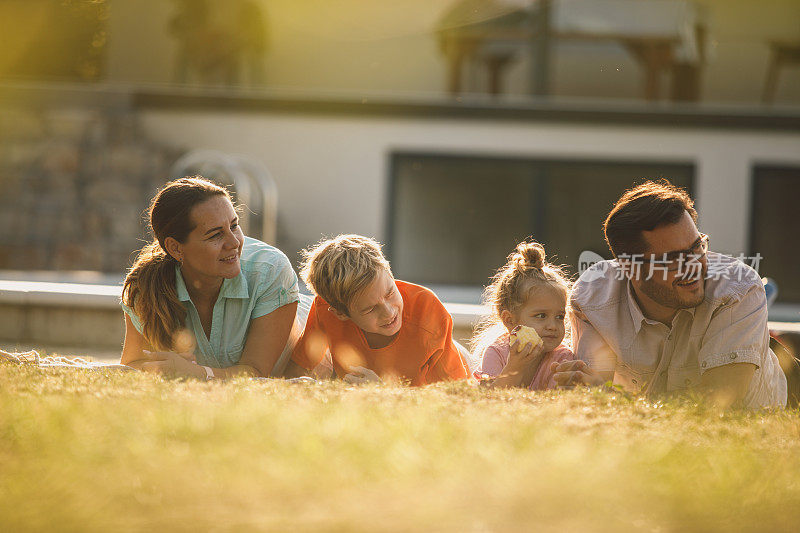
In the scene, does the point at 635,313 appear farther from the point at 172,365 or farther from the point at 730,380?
the point at 172,365

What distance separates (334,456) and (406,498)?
264 mm

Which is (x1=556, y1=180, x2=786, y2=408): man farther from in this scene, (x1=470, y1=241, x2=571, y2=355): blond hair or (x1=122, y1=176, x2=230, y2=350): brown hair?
(x1=122, y1=176, x2=230, y2=350): brown hair

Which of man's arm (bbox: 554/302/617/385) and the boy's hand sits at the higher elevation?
man's arm (bbox: 554/302/617/385)

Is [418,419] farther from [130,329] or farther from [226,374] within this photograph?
[130,329]

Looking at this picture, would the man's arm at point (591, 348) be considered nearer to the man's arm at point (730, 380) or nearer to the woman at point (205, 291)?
the man's arm at point (730, 380)

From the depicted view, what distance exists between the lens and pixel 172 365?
332 cm

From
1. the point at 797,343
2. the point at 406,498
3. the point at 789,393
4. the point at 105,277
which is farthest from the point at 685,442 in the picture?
the point at 105,277

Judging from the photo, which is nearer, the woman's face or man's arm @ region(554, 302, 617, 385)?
man's arm @ region(554, 302, 617, 385)

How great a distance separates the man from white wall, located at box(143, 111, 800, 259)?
793 cm

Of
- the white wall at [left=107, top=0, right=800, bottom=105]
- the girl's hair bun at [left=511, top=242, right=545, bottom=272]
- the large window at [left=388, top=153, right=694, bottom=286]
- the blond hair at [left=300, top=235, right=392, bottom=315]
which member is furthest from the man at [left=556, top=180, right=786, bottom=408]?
Answer: the white wall at [left=107, top=0, right=800, bottom=105]

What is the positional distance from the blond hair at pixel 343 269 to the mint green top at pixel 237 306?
0.20 meters

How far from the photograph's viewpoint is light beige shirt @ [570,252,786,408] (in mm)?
3221

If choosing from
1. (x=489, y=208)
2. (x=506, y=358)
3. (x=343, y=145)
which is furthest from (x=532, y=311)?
(x=489, y=208)

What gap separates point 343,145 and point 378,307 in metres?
8.19
